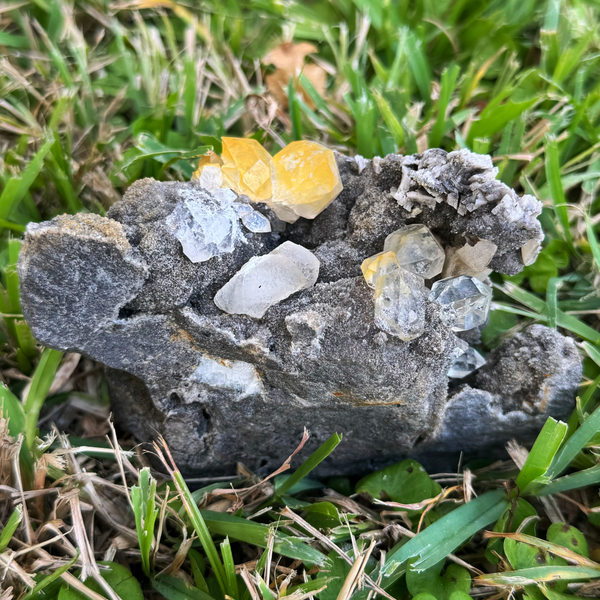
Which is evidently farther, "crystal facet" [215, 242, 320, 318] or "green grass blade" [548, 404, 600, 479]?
"green grass blade" [548, 404, 600, 479]

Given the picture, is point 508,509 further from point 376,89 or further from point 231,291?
point 376,89

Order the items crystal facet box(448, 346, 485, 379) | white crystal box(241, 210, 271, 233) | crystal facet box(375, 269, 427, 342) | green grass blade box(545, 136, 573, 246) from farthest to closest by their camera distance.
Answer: green grass blade box(545, 136, 573, 246), crystal facet box(448, 346, 485, 379), white crystal box(241, 210, 271, 233), crystal facet box(375, 269, 427, 342)

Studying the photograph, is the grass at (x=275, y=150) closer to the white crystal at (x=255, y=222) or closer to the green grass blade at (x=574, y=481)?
the green grass blade at (x=574, y=481)

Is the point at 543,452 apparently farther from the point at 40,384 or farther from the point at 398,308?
the point at 40,384

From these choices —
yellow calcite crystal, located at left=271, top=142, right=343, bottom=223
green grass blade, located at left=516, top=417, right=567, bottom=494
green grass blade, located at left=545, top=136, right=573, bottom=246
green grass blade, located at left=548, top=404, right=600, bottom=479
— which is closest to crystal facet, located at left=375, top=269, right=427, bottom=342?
yellow calcite crystal, located at left=271, top=142, right=343, bottom=223

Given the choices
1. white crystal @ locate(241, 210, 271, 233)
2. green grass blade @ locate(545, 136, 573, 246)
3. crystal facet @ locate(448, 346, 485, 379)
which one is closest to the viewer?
white crystal @ locate(241, 210, 271, 233)

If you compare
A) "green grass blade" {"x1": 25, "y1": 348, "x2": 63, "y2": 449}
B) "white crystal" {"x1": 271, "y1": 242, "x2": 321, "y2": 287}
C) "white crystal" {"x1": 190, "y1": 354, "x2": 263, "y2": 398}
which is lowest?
"green grass blade" {"x1": 25, "y1": 348, "x2": 63, "y2": 449}

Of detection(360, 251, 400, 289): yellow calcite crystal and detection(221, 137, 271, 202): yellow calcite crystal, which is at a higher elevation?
detection(221, 137, 271, 202): yellow calcite crystal

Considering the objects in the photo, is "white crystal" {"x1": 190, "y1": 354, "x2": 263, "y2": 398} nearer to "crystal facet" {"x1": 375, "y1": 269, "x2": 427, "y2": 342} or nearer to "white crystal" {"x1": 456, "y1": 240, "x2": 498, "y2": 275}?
"crystal facet" {"x1": 375, "y1": 269, "x2": 427, "y2": 342}
